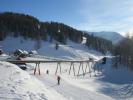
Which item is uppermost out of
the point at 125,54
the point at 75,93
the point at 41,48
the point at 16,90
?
the point at 41,48

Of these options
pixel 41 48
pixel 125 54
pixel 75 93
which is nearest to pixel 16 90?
pixel 75 93

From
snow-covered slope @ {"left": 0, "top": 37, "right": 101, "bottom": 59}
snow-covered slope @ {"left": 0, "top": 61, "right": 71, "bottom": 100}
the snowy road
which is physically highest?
snow-covered slope @ {"left": 0, "top": 37, "right": 101, "bottom": 59}

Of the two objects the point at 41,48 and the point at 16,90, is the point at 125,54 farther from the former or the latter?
the point at 16,90

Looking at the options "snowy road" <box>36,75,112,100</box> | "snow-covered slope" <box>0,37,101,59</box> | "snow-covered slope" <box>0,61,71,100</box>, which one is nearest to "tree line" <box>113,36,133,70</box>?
"snow-covered slope" <box>0,37,101,59</box>

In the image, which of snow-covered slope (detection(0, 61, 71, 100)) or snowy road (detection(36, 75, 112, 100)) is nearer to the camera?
snow-covered slope (detection(0, 61, 71, 100))

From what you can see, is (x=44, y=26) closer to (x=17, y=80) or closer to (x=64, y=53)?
(x=64, y=53)

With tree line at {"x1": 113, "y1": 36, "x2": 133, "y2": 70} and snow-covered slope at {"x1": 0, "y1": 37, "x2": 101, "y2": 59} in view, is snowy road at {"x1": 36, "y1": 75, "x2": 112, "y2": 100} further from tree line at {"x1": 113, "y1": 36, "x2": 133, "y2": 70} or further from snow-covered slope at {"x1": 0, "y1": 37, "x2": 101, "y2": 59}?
snow-covered slope at {"x1": 0, "y1": 37, "x2": 101, "y2": 59}

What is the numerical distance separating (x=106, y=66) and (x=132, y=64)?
1678 centimetres

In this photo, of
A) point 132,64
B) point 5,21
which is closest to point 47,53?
point 5,21

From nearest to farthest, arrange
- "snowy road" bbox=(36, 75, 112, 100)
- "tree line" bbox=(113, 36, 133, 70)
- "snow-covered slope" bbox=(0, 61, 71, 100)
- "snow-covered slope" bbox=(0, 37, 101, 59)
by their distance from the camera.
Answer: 1. "snow-covered slope" bbox=(0, 61, 71, 100)
2. "snowy road" bbox=(36, 75, 112, 100)
3. "tree line" bbox=(113, 36, 133, 70)
4. "snow-covered slope" bbox=(0, 37, 101, 59)

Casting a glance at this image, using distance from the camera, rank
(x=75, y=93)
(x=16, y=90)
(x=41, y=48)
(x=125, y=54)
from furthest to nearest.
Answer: (x=41, y=48), (x=125, y=54), (x=75, y=93), (x=16, y=90)

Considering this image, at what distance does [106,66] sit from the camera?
11169 cm

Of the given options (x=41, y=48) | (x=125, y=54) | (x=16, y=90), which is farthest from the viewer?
(x=41, y=48)

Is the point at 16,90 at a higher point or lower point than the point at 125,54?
lower
